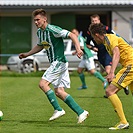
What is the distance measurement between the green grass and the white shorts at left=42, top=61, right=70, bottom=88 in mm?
660

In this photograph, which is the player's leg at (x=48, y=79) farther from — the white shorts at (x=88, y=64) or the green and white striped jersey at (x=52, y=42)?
the white shorts at (x=88, y=64)

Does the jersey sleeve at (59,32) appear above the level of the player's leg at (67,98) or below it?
above

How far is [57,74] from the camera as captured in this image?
9.66m

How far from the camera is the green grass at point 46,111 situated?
8922 millimetres

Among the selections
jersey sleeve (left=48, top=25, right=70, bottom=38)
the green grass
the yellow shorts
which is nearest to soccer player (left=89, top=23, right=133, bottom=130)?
the yellow shorts

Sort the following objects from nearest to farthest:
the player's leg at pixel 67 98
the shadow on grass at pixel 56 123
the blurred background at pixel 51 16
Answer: the shadow on grass at pixel 56 123 → the player's leg at pixel 67 98 → the blurred background at pixel 51 16

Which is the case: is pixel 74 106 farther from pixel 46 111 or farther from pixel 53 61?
pixel 46 111

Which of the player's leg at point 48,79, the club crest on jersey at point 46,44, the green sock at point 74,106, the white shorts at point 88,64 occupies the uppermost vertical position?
the club crest on jersey at point 46,44

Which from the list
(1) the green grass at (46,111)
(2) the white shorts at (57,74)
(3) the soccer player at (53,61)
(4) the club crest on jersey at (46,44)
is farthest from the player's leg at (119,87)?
(4) the club crest on jersey at (46,44)

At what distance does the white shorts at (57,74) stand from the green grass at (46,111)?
66cm

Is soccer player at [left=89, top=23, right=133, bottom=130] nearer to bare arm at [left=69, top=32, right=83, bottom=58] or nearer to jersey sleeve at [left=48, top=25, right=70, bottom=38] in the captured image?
bare arm at [left=69, top=32, right=83, bottom=58]

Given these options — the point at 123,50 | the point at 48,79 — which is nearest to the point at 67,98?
the point at 48,79

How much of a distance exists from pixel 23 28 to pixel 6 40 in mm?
1090

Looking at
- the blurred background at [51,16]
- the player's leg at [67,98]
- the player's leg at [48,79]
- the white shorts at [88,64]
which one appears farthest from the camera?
the blurred background at [51,16]
